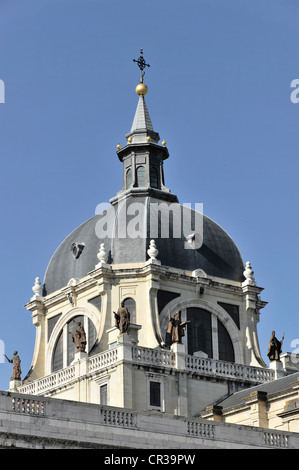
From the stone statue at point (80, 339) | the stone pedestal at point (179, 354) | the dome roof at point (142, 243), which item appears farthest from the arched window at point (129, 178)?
the stone pedestal at point (179, 354)

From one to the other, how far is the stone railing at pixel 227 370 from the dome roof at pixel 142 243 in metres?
8.62

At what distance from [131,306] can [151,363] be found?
7.63 metres

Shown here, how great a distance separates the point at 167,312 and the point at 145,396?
9623mm

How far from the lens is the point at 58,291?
90562 mm

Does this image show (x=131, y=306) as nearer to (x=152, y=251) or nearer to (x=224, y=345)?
(x=152, y=251)

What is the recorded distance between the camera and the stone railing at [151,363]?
7869 centimetres

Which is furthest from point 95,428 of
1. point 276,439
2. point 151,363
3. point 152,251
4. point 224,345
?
point 224,345

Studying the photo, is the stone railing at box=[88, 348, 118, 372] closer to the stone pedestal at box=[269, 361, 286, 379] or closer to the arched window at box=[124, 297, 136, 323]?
the arched window at box=[124, 297, 136, 323]

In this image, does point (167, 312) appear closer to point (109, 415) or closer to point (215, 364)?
point (215, 364)

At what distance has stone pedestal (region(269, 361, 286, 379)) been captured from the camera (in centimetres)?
8419

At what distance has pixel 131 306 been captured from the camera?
85812 millimetres

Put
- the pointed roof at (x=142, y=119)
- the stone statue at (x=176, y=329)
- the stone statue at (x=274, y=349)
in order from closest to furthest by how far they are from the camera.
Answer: the stone statue at (x=176, y=329)
the stone statue at (x=274, y=349)
the pointed roof at (x=142, y=119)

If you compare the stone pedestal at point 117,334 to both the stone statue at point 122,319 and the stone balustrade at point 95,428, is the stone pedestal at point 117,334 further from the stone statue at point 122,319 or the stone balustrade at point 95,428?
the stone balustrade at point 95,428
